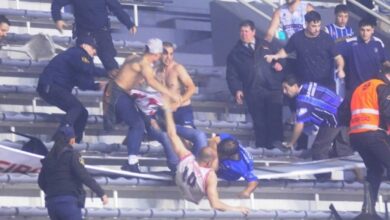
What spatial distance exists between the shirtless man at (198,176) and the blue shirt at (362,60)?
2114 millimetres

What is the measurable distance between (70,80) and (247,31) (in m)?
1.95

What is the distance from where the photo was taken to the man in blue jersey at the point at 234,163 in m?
14.7

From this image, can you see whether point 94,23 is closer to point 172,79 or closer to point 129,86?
point 172,79

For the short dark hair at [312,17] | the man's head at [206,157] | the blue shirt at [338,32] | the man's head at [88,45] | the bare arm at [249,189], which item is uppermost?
the short dark hair at [312,17]

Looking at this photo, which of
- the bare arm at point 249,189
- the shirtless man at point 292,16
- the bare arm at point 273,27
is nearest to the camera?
the bare arm at point 249,189

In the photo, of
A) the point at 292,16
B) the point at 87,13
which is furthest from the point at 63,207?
the point at 292,16

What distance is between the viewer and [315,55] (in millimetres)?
16094

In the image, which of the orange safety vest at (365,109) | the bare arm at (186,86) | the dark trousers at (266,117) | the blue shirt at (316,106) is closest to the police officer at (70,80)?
the bare arm at (186,86)

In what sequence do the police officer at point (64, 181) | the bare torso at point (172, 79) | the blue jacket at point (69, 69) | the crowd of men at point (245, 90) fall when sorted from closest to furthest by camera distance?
the police officer at point (64, 181), the crowd of men at point (245, 90), the blue jacket at point (69, 69), the bare torso at point (172, 79)

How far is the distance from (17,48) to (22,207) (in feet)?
10.2

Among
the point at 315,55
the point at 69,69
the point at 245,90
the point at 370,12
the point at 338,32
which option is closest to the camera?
the point at 69,69

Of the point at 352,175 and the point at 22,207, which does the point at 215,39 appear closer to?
the point at 352,175

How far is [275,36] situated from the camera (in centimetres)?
1714

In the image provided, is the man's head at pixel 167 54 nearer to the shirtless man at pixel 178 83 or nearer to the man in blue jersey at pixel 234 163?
the shirtless man at pixel 178 83
